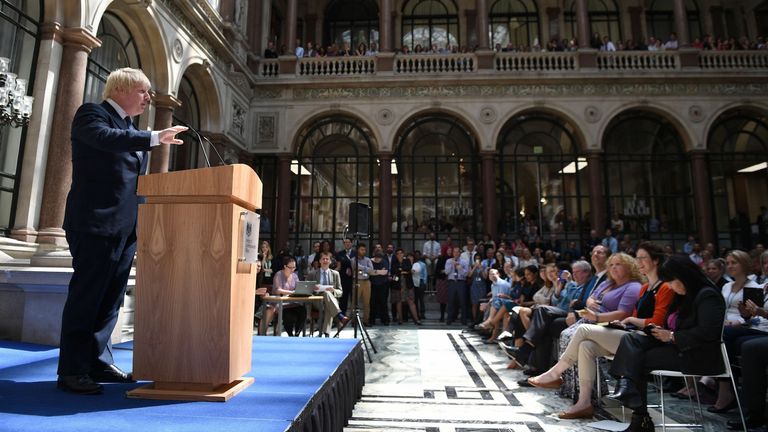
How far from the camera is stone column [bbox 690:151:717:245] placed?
47.1 ft

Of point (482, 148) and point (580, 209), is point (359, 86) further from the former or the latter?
point (580, 209)

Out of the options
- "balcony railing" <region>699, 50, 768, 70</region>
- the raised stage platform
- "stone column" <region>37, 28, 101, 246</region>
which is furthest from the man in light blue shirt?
"balcony railing" <region>699, 50, 768, 70</region>

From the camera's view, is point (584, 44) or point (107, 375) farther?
point (584, 44)

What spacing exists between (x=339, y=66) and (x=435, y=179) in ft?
16.6

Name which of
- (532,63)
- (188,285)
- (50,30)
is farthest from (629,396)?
(532,63)

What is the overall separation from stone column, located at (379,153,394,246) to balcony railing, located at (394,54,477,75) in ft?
9.84

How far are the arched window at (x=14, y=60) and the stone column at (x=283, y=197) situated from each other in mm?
8369

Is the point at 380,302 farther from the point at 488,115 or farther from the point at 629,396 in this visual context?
the point at 488,115

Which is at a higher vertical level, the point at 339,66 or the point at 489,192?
the point at 339,66

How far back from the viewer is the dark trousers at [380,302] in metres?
10.3

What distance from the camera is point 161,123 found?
33.1ft

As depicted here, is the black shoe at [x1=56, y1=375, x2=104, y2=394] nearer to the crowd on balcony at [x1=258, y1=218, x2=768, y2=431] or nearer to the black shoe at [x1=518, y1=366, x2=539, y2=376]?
the crowd on balcony at [x1=258, y1=218, x2=768, y2=431]

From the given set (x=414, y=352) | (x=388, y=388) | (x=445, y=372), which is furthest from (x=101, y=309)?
(x=414, y=352)

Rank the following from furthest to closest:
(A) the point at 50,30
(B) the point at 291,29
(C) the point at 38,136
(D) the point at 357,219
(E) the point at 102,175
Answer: (B) the point at 291,29 → (D) the point at 357,219 → (A) the point at 50,30 → (C) the point at 38,136 → (E) the point at 102,175
